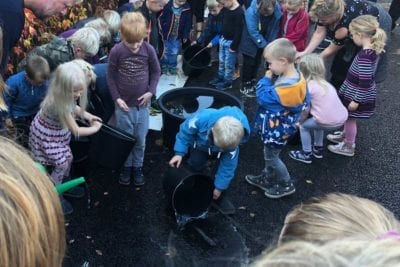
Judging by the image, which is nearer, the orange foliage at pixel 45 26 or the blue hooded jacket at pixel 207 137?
the blue hooded jacket at pixel 207 137

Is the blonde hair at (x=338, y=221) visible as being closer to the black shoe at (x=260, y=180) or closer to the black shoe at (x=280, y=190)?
the black shoe at (x=280, y=190)

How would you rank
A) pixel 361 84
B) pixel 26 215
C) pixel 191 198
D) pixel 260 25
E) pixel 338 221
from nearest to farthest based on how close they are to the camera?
pixel 26 215
pixel 338 221
pixel 191 198
pixel 361 84
pixel 260 25

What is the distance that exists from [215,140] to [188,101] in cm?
148

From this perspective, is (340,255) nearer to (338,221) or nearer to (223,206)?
(338,221)

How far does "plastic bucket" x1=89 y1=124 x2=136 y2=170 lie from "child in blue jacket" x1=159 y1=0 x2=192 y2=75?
276 centimetres

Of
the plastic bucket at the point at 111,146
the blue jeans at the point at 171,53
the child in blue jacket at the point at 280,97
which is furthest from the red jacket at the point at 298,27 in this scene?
the plastic bucket at the point at 111,146

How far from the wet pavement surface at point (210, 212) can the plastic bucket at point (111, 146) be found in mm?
350

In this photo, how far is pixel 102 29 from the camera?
4.54 metres

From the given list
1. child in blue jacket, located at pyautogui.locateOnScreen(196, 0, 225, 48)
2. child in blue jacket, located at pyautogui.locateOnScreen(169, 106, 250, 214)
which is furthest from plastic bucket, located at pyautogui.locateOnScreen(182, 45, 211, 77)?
child in blue jacket, located at pyautogui.locateOnScreen(169, 106, 250, 214)

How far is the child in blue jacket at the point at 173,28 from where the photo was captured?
604 cm

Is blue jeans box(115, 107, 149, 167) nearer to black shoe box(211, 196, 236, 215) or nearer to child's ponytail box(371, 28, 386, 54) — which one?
black shoe box(211, 196, 236, 215)

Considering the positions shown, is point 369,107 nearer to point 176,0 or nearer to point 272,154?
point 272,154

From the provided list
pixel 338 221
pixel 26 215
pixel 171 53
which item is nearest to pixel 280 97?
pixel 338 221

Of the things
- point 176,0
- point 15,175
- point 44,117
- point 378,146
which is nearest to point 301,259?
point 15,175
